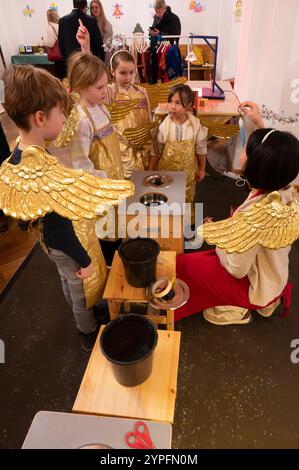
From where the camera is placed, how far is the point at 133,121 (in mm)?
1949

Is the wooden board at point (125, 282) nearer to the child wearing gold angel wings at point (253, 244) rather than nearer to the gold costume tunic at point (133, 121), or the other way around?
the child wearing gold angel wings at point (253, 244)

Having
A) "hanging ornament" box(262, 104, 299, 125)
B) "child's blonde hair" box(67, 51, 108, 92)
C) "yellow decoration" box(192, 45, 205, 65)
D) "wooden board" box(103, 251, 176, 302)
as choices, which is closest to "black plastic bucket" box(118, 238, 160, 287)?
"wooden board" box(103, 251, 176, 302)

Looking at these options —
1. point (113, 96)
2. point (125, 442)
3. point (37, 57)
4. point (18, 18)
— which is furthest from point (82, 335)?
point (18, 18)

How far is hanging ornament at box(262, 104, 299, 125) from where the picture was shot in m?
2.21

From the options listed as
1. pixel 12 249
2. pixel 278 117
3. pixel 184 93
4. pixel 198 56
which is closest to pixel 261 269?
pixel 184 93

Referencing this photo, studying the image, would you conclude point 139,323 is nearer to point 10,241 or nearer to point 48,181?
point 48,181

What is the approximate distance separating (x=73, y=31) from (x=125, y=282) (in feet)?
6.91

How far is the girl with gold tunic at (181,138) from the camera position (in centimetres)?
180

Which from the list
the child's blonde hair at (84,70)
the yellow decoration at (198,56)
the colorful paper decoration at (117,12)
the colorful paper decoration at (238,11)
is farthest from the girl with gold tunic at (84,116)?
the colorful paper decoration at (117,12)

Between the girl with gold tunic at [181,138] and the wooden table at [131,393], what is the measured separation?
4.15 ft

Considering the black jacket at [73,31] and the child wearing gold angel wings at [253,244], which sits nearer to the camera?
the child wearing gold angel wings at [253,244]

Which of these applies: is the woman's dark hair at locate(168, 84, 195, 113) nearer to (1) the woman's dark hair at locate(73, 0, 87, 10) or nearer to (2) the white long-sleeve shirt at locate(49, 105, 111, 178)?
(2) the white long-sleeve shirt at locate(49, 105, 111, 178)

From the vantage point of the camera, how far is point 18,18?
5230mm

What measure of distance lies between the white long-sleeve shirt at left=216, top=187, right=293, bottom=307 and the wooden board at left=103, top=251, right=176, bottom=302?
0.25 metres
